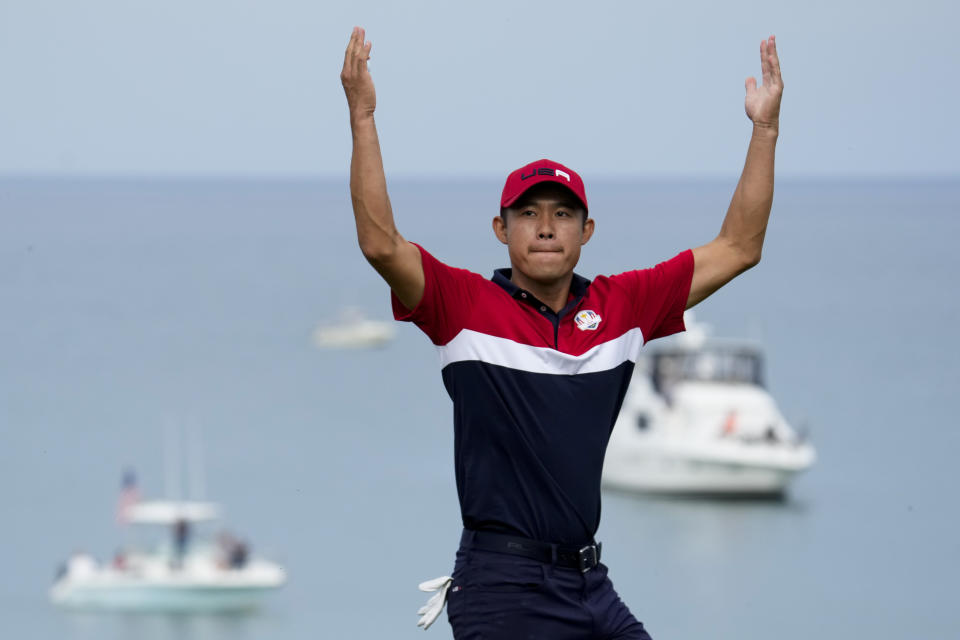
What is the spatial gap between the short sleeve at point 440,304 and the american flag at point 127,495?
4638 centimetres

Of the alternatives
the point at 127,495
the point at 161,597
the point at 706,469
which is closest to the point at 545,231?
the point at 161,597

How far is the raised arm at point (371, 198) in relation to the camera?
14.3 ft

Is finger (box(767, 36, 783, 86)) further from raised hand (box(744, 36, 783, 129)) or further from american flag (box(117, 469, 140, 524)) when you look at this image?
american flag (box(117, 469, 140, 524))

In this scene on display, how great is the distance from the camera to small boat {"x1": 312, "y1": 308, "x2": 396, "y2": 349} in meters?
83.7

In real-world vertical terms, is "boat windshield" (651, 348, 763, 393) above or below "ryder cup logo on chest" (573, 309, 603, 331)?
above

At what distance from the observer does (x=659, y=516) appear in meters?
49.9

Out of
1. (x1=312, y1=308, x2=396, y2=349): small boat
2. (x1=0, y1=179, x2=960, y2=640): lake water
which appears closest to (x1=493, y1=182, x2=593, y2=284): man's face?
(x1=0, y1=179, x2=960, y2=640): lake water

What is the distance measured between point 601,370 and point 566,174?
54 cm

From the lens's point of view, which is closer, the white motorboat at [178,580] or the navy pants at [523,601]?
the navy pants at [523,601]

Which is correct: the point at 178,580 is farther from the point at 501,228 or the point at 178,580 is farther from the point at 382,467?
the point at 501,228

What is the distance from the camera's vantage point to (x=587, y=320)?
465cm

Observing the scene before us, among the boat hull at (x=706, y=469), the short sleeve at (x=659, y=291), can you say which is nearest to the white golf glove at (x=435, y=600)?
the short sleeve at (x=659, y=291)

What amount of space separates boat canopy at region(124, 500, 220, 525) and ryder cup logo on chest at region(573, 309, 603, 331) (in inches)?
1758

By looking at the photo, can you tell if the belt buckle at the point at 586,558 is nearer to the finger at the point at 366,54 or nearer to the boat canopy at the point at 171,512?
the finger at the point at 366,54
